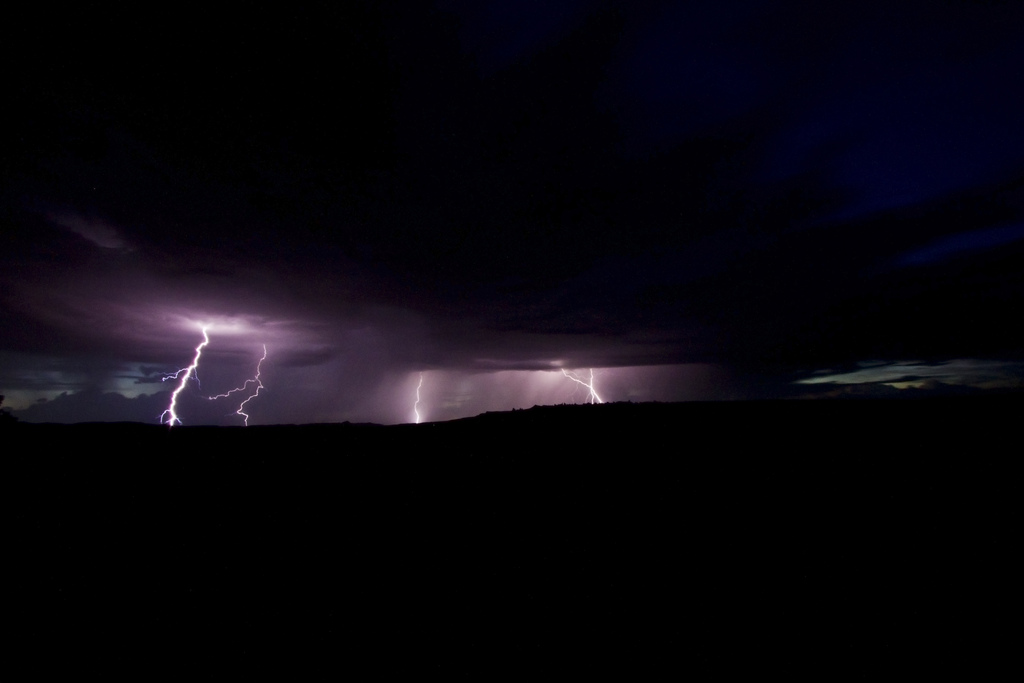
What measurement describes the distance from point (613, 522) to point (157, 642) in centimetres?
459

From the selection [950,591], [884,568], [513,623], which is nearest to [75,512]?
[513,623]

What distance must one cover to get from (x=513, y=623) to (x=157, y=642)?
299 cm

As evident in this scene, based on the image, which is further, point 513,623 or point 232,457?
point 232,457

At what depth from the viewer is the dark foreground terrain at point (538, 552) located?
3.10 m

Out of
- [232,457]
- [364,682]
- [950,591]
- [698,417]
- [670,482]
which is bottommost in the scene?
[364,682]

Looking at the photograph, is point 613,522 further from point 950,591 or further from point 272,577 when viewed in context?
Result: point 272,577

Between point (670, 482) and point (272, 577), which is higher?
point (670, 482)

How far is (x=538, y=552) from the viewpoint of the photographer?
174 inches

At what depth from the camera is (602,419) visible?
27.6 feet

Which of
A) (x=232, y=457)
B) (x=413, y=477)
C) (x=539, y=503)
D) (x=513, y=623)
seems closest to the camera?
(x=513, y=623)

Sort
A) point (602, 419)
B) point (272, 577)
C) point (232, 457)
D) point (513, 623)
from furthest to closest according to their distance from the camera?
point (602, 419) → point (232, 457) → point (272, 577) → point (513, 623)

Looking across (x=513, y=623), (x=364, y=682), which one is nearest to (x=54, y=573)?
(x=364, y=682)

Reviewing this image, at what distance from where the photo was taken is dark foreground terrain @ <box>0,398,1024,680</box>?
3098 mm

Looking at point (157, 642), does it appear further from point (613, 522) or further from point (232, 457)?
point (613, 522)
